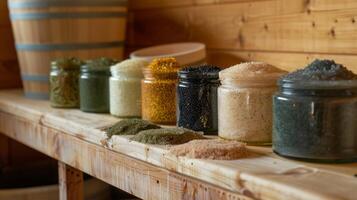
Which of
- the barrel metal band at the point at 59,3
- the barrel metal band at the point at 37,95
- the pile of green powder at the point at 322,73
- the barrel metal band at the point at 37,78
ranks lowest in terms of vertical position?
the barrel metal band at the point at 37,95

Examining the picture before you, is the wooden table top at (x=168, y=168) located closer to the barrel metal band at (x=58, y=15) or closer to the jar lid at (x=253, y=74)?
the jar lid at (x=253, y=74)

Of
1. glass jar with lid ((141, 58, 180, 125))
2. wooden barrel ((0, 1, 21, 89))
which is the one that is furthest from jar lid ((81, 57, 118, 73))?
wooden barrel ((0, 1, 21, 89))

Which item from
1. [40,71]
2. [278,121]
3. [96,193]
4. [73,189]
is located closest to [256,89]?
[278,121]

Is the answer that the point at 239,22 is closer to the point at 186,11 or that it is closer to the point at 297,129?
the point at 186,11

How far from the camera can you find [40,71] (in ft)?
5.60

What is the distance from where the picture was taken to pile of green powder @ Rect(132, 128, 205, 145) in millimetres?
970

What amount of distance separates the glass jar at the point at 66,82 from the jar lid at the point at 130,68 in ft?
0.75

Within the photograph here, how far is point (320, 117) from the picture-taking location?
31.0 inches

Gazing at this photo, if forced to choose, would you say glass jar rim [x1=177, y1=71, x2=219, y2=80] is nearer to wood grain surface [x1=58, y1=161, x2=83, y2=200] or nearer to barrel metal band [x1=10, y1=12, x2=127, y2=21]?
wood grain surface [x1=58, y1=161, x2=83, y2=200]

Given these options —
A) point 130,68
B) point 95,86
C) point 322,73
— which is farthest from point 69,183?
point 322,73

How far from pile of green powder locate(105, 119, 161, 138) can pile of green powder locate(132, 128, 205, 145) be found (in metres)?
0.06

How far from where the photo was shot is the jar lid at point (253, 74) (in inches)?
36.5

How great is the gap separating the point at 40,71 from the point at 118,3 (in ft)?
1.07

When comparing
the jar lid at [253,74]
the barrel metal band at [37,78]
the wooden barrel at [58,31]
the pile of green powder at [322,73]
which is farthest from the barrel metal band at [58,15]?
the pile of green powder at [322,73]
